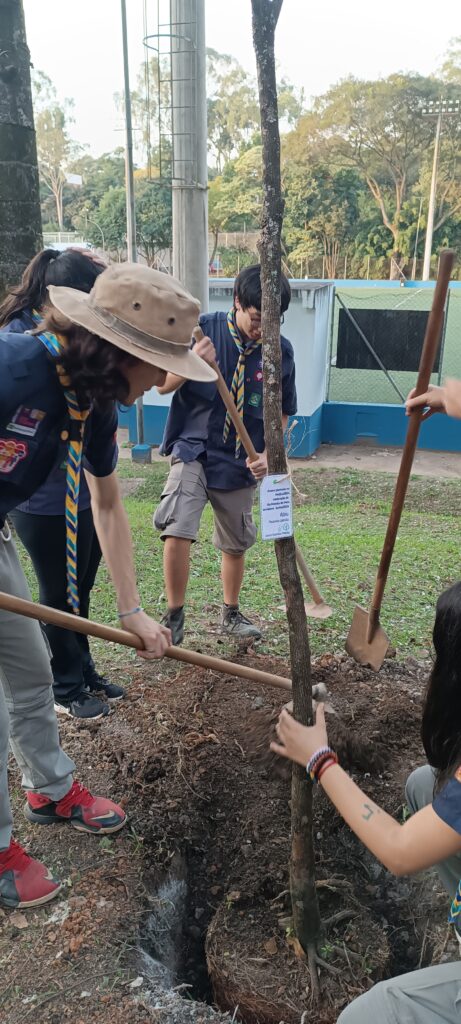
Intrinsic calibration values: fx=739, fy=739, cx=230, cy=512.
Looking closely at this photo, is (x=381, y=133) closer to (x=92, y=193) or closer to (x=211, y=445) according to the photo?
(x=92, y=193)

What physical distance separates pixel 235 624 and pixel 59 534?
1442 millimetres

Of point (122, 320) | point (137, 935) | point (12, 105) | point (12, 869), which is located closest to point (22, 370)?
point (122, 320)

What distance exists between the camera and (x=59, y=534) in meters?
2.92

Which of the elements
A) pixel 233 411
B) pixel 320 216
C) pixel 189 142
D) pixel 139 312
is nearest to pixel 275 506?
pixel 139 312

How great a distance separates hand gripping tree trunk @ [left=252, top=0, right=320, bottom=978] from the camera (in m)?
1.82

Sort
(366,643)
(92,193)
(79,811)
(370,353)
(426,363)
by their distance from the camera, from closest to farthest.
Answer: (79,811), (426,363), (366,643), (370,353), (92,193)

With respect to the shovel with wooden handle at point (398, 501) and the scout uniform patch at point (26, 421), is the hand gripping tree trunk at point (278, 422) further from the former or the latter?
the shovel with wooden handle at point (398, 501)

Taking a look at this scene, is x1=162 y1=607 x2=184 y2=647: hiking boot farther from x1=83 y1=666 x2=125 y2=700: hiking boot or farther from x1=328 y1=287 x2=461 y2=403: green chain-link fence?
x1=328 y1=287 x2=461 y2=403: green chain-link fence

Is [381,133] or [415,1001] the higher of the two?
[381,133]

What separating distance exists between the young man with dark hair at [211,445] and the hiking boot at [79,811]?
49.1 inches

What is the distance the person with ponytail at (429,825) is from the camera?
1.49 m

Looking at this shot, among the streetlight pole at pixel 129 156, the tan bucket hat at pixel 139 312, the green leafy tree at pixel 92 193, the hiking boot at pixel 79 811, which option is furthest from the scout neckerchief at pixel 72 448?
the green leafy tree at pixel 92 193

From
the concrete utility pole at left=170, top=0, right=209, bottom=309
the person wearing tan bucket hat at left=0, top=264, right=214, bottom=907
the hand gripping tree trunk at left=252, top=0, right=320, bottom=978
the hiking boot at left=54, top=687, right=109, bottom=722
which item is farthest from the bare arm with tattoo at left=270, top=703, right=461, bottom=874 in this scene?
the concrete utility pole at left=170, top=0, right=209, bottom=309

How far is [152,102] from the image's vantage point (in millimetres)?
8992
